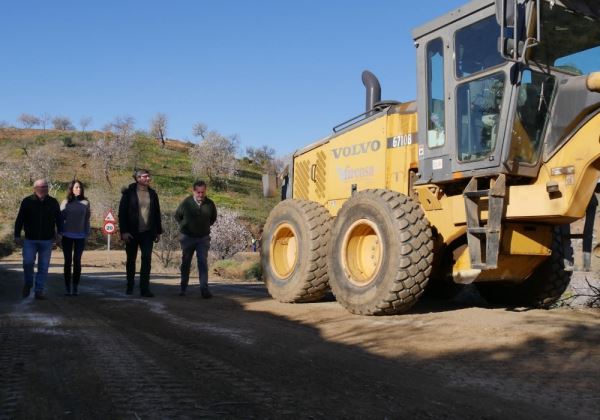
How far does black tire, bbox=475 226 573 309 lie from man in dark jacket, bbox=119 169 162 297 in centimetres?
506

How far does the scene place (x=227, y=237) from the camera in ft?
114

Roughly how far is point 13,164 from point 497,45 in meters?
56.7

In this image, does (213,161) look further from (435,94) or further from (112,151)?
(435,94)

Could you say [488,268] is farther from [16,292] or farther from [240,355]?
[16,292]

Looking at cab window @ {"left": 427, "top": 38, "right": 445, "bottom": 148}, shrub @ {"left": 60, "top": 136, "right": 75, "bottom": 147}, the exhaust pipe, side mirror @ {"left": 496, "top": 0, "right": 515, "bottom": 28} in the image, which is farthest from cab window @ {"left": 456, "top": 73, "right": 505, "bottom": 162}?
shrub @ {"left": 60, "top": 136, "right": 75, "bottom": 147}

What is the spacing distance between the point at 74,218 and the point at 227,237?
84.4ft

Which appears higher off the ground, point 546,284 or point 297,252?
point 297,252

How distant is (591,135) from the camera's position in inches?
214

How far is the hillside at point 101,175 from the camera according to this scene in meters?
45.8

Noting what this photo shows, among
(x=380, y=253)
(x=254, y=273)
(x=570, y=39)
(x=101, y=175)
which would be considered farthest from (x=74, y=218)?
(x=101, y=175)

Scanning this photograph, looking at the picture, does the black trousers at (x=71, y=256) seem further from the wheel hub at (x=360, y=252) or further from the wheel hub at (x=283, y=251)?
the wheel hub at (x=360, y=252)

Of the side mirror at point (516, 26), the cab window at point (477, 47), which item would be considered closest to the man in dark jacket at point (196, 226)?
the cab window at point (477, 47)

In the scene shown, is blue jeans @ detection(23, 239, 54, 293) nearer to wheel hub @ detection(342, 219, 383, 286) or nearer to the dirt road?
the dirt road

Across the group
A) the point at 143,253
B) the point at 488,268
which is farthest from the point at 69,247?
the point at 488,268
